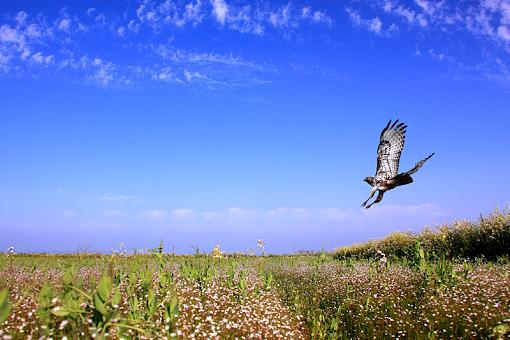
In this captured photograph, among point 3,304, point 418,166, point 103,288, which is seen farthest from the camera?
point 418,166

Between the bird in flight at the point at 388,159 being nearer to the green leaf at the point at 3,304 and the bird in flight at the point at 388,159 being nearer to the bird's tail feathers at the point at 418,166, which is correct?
the bird's tail feathers at the point at 418,166

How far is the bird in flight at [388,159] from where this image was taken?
8.99m

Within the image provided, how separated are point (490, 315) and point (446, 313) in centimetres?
73

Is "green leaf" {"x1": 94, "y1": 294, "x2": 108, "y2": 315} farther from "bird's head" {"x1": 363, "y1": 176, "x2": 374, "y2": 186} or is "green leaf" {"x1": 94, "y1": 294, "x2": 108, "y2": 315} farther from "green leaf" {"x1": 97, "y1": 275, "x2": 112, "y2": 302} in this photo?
"bird's head" {"x1": 363, "y1": 176, "x2": 374, "y2": 186}

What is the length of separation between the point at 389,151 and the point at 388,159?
18 centimetres

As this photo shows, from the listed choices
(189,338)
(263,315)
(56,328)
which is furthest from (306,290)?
(56,328)

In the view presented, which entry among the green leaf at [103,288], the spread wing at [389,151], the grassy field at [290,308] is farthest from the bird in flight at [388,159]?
the green leaf at [103,288]

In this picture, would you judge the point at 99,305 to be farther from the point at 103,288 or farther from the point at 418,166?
the point at 418,166

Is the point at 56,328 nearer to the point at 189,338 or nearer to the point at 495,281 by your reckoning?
the point at 189,338

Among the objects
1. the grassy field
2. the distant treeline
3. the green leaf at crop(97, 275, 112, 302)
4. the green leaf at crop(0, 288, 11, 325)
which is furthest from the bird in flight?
the green leaf at crop(0, 288, 11, 325)

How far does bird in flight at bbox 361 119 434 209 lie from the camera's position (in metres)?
8.99

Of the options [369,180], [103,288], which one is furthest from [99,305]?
[369,180]

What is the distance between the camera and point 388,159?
916 cm

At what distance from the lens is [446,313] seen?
23.5 feet
